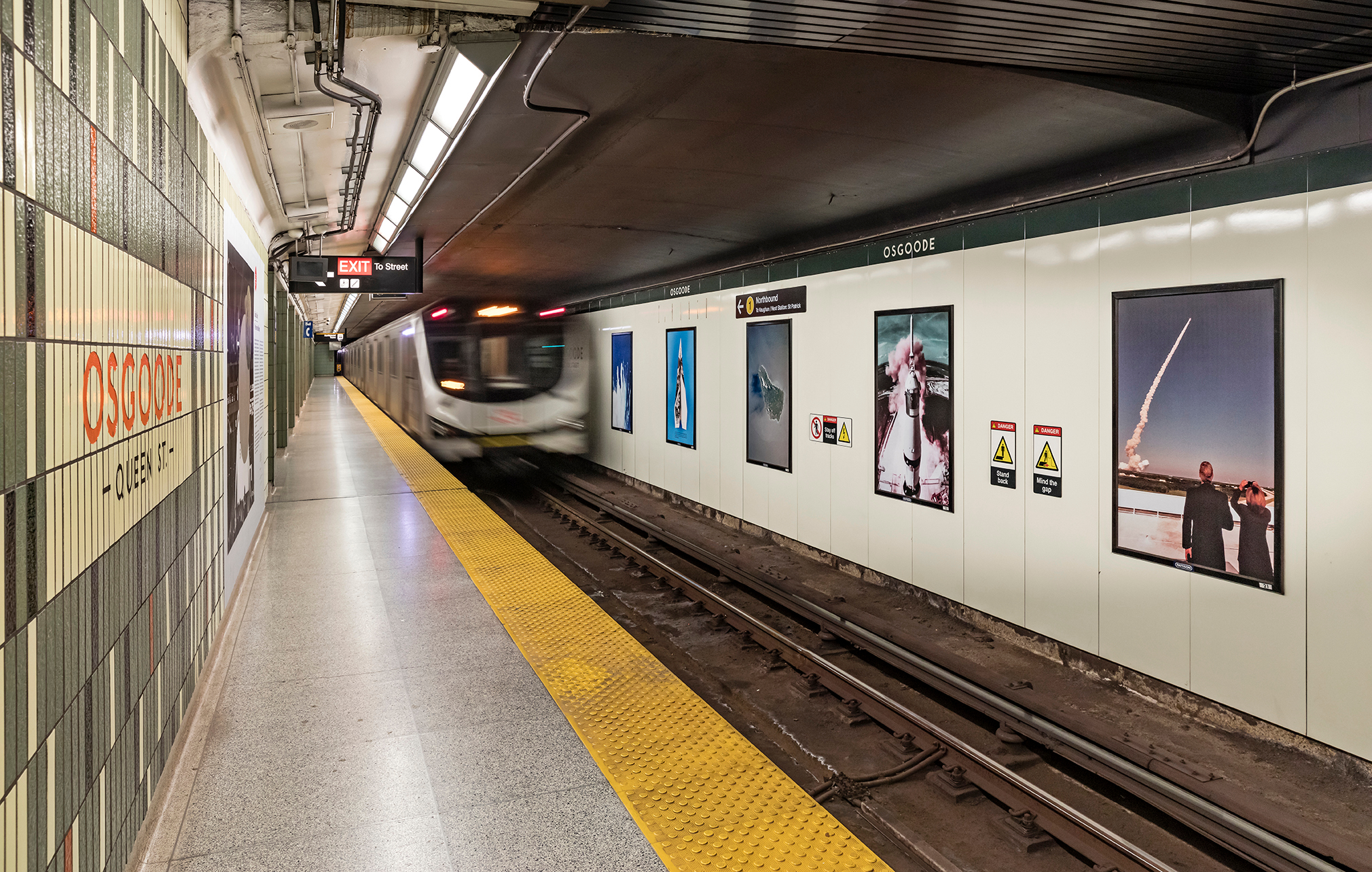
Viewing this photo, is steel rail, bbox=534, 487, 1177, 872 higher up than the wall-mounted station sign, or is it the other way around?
the wall-mounted station sign

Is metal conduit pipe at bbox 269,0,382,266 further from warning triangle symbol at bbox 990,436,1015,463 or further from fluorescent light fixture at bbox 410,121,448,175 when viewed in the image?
warning triangle symbol at bbox 990,436,1015,463

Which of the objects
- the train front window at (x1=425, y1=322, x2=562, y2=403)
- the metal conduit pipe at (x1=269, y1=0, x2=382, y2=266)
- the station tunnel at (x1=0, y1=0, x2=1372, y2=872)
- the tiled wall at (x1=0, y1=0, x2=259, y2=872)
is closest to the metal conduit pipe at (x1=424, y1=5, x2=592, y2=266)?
the station tunnel at (x1=0, y1=0, x2=1372, y2=872)

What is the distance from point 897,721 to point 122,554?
3.37 meters

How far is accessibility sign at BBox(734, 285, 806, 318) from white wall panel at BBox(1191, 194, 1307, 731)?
12.0 feet

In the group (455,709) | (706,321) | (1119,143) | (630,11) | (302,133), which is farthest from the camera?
(706,321)

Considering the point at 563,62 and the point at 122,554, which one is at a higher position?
the point at 563,62

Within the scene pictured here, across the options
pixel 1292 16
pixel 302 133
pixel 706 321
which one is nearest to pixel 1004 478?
pixel 1292 16

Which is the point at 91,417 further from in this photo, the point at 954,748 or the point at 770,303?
the point at 770,303

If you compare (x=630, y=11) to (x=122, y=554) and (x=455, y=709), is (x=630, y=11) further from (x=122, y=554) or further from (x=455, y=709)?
(x=455, y=709)

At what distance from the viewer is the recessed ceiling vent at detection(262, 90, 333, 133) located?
5.05m

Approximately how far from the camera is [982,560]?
558 centimetres

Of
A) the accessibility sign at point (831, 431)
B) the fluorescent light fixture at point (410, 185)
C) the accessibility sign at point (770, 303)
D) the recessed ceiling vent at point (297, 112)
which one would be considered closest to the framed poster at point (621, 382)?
the accessibility sign at point (770, 303)

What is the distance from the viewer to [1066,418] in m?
4.86

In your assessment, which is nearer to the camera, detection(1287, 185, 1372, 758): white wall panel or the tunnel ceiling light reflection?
detection(1287, 185, 1372, 758): white wall panel
